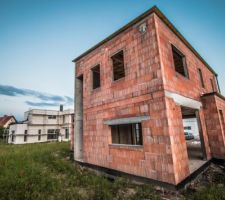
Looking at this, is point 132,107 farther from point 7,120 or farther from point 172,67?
point 7,120

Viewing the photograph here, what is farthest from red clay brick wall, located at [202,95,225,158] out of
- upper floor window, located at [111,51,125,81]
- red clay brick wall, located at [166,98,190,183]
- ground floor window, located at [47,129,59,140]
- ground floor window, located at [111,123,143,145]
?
ground floor window, located at [47,129,59,140]

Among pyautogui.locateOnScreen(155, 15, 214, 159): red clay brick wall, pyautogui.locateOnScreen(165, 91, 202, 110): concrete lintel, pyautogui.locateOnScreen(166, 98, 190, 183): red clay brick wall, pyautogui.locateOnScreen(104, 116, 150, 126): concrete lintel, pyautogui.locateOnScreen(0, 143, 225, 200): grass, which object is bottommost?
pyautogui.locateOnScreen(0, 143, 225, 200): grass

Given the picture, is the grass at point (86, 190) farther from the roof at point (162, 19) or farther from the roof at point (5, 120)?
the roof at point (5, 120)

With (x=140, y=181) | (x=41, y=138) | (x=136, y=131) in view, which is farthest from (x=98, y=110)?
(x=41, y=138)

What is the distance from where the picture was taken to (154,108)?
511 cm

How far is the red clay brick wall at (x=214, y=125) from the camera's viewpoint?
730 cm

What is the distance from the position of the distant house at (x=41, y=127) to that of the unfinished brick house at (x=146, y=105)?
2164 centimetres

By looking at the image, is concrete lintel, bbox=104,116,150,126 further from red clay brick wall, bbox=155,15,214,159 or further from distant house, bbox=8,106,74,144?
distant house, bbox=8,106,74,144

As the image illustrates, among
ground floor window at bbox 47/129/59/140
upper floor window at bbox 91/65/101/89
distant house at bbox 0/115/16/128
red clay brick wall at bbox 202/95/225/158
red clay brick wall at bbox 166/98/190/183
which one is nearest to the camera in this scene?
red clay brick wall at bbox 166/98/190/183

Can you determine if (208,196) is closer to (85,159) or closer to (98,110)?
(98,110)

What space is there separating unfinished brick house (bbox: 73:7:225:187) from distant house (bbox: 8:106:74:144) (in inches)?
852

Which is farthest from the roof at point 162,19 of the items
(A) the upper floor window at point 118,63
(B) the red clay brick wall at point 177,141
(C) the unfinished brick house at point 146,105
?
(B) the red clay brick wall at point 177,141

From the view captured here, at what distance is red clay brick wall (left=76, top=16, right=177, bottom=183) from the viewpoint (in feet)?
15.9

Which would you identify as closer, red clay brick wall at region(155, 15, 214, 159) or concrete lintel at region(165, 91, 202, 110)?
concrete lintel at region(165, 91, 202, 110)
